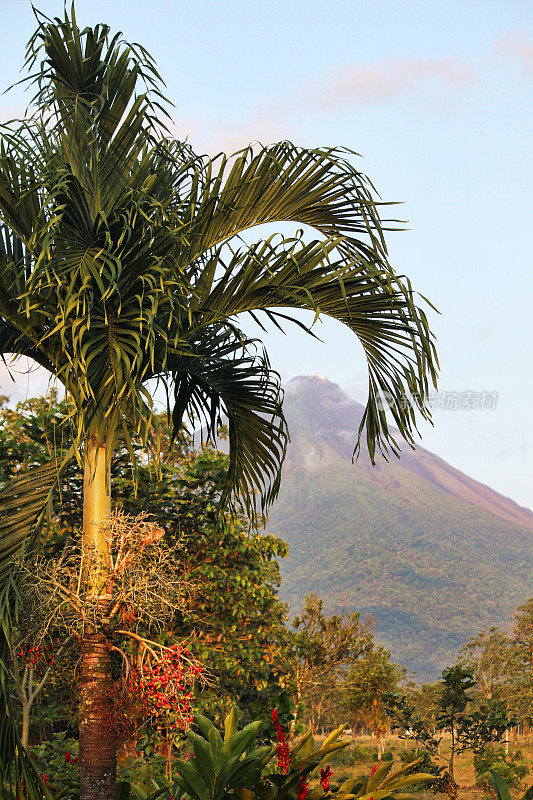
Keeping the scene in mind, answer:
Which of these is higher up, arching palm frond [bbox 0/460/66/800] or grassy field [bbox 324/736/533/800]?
arching palm frond [bbox 0/460/66/800]

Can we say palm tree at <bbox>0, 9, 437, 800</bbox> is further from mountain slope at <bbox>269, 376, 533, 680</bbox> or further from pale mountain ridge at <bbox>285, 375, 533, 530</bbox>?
pale mountain ridge at <bbox>285, 375, 533, 530</bbox>

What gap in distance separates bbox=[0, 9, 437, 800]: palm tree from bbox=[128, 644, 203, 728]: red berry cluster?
184 mm

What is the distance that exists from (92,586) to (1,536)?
0.48 metres

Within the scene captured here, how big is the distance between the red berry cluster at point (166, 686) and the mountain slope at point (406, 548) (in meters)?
78.7

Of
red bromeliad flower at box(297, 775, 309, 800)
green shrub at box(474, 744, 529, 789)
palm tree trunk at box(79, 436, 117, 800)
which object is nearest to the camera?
palm tree trunk at box(79, 436, 117, 800)

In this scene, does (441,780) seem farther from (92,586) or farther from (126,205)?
(126,205)

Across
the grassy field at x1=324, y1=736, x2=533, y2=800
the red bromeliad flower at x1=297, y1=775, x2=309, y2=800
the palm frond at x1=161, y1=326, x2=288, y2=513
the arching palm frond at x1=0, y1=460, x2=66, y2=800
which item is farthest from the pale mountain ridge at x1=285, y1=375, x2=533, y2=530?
the arching palm frond at x1=0, y1=460, x2=66, y2=800

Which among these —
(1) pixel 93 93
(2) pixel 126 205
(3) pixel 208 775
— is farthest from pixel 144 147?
(3) pixel 208 775

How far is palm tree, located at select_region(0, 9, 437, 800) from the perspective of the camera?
346 cm

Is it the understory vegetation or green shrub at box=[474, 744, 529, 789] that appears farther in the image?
green shrub at box=[474, 744, 529, 789]

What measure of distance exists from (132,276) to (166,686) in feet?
6.33

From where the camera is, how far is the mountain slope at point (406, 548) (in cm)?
8644

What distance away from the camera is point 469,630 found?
84.9 meters

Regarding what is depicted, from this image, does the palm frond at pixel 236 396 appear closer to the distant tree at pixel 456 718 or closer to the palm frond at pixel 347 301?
the palm frond at pixel 347 301
